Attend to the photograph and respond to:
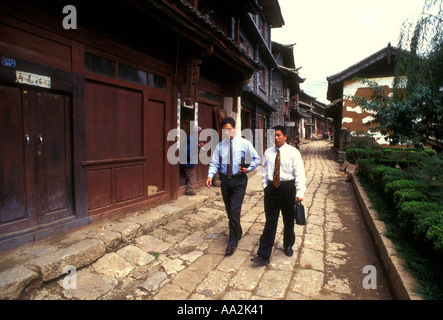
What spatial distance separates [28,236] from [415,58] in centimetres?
870

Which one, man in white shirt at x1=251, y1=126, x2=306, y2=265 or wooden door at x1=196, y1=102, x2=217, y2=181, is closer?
man in white shirt at x1=251, y1=126, x2=306, y2=265

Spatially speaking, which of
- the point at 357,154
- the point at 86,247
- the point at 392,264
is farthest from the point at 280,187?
the point at 357,154

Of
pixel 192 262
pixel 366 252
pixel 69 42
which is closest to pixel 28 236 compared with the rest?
pixel 192 262

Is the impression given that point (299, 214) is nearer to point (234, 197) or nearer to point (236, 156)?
point (234, 197)

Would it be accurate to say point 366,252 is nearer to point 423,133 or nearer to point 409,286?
point 409,286

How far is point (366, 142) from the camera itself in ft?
43.4

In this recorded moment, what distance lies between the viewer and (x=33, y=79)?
340 centimetres

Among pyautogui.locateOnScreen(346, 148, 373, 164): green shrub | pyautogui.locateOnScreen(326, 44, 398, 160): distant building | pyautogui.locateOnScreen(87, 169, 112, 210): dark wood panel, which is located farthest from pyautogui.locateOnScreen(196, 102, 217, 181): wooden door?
pyautogui.locateOnScreen(326, 44, 398, 160): distant building

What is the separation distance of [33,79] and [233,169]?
2.99 m

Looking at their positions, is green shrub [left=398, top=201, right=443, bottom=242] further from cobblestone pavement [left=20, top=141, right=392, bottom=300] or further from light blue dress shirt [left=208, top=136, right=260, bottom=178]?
light blue dress shirt [left=208, top=136, right=260, bottom=178]

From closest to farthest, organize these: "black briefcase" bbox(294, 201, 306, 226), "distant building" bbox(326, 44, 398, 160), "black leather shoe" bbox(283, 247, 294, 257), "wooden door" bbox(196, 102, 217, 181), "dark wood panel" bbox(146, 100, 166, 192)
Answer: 1. "black briefcase" bbox(294, 201, 306, 226)
2. "black leather shoe" bbox(283, 247, 294, 257)
3. "dark wood panel" bbox(146, 100, 166, 192)
4. "wooden door" bbox(196, 102, 217, 181)
5. "distant building" bbox(326, 44, 398, 160)

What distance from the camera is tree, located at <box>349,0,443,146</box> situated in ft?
19.3

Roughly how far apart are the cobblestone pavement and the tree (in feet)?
9.57

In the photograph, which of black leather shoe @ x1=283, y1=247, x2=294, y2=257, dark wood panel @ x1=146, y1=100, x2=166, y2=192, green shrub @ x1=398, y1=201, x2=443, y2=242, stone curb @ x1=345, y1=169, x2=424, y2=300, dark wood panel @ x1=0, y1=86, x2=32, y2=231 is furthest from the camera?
dark wood panel @ x1=146, y1=100, x2=166, y2=192
